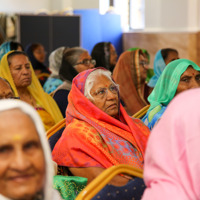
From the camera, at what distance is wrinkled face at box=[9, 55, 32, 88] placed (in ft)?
13.4

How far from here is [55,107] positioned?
4285 mm

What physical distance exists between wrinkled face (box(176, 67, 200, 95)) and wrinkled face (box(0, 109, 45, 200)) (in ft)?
7.62

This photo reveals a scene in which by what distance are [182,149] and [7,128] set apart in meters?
0.48

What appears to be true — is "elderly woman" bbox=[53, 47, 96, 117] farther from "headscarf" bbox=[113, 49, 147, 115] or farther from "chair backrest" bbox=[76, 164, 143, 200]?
"chair backrest" bbox=[76, 164, 143, 200]

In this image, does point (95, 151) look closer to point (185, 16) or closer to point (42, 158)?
point (42, 158)

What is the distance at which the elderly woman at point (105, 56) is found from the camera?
6234mm

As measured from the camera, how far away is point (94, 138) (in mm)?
2510

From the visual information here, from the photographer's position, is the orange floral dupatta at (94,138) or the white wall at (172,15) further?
the white wall at (172,15)

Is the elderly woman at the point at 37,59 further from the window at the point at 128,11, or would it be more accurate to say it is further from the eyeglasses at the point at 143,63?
the window at the point at 128,11

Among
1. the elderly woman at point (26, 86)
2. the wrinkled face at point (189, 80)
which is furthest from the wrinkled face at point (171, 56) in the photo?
the wrinkled face at point (189, 80)

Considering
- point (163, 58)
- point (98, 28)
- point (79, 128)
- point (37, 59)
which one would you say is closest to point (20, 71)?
point (79, 128)

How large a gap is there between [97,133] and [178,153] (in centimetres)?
128

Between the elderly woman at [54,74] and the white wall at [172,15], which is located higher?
the white wall at [172,15]

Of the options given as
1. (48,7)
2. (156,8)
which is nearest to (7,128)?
(156,8)
